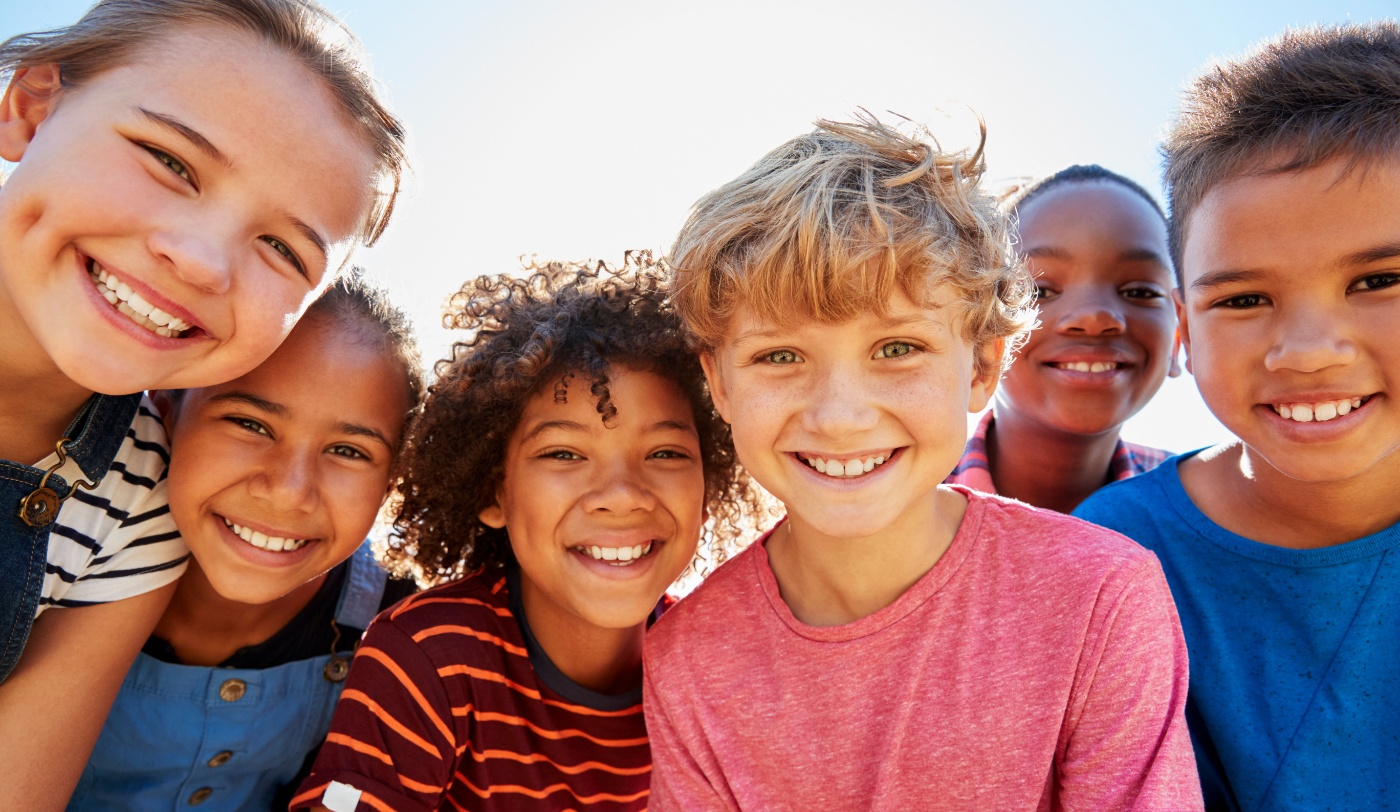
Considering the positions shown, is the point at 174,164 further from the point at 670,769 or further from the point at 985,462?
the point at 985,462

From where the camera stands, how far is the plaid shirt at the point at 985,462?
3.38m

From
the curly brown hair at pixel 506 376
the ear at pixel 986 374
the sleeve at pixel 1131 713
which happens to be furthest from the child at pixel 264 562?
the sleeve at pixel 1131 713

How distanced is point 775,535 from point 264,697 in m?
1.41

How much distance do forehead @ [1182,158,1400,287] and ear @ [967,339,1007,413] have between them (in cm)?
49

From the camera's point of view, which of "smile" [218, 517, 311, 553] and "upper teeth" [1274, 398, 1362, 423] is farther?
"smile" [218, 517, 311, 553]

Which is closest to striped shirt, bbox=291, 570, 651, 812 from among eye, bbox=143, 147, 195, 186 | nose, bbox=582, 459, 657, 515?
nose, bbox=582, 459, 657, 515

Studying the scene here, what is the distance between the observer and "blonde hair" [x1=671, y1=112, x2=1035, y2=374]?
78.2 inches

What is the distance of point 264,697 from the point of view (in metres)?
2.58

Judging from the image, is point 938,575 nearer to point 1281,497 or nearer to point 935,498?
point 935,498

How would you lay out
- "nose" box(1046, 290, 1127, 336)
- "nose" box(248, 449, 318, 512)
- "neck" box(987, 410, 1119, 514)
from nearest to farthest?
"nose" box(248, 449, 318, 512) < "nose" box(1046, 290, 1127, 336) < "neck" box(987, 410, 1119, 514)

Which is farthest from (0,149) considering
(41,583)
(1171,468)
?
(1171,468)

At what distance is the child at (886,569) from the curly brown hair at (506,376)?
0.30m

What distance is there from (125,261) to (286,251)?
1.00 feet

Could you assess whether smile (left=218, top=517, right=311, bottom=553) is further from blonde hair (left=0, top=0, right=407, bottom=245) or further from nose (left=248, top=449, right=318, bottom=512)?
blonde hair (left=0, top=0, right=407, bottom=245)
